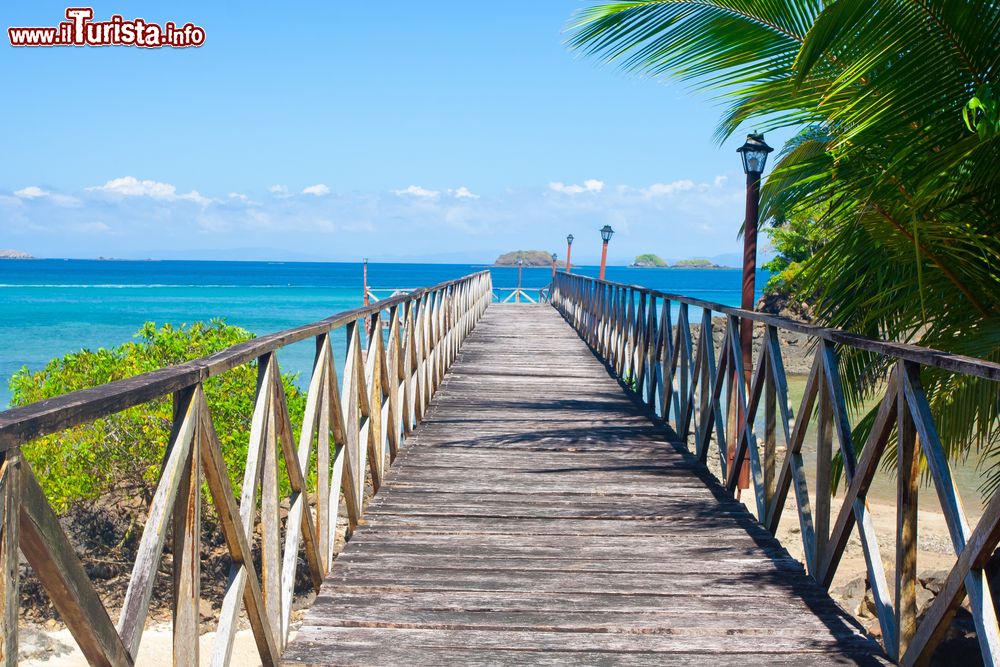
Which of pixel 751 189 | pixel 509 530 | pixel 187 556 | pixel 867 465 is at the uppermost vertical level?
pixel 751 189

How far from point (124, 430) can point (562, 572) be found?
748cm

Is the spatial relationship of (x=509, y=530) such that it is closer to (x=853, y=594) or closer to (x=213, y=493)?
(x=213, y=493)

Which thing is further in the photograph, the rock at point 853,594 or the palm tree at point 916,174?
the rock at point 853,594

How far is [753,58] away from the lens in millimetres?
5723

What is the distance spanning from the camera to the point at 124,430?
9867mm

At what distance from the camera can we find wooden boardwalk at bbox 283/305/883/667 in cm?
307

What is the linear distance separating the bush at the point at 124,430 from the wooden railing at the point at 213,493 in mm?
4893

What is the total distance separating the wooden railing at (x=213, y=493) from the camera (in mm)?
1440

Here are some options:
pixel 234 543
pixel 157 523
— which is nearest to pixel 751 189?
pixel 234 543

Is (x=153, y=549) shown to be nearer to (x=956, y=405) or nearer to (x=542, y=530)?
(x=542, y=530)

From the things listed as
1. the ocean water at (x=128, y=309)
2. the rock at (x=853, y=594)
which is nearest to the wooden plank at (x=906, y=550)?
the rock at (x=853, y=594)

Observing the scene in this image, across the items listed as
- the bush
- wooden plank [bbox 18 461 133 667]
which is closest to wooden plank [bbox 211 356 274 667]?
wooden plank [bbox 18 461 133 667]

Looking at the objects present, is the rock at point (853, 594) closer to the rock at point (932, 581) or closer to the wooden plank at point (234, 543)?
the rock at point (932, 581)

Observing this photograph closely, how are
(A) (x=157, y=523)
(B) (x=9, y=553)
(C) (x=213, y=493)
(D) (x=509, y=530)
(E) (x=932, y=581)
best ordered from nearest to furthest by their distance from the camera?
(B) (x=9, y=553) < (A) (x=157, y=523) < (C) (x=213, y=493) < (D) (x=509, y=530) < (E) (x=932, y=581)
